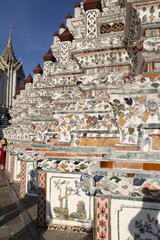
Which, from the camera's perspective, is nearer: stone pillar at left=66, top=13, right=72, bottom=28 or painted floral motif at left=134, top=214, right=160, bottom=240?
painted floral motif at left=134, top=214, right=160, bottom=240

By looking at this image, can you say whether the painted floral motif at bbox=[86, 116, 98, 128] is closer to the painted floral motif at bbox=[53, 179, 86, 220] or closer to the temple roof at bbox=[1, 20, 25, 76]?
the painted floral motif at bbox=[53, 179, 86, 220]

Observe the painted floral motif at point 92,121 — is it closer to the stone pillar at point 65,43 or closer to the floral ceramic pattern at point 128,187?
the floral ceramic pattern at point 128,187

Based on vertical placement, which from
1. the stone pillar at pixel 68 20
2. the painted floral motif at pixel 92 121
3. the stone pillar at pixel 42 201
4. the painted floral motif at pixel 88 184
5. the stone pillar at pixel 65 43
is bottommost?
the stone pillar at pixel 42 201

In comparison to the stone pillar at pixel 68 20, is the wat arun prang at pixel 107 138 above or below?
below

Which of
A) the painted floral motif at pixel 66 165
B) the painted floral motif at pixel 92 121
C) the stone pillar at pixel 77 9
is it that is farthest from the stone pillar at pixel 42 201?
the stone pillar at pixel 77 9

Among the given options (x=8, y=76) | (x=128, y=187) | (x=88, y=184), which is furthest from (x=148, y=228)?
(x=8, y=76)

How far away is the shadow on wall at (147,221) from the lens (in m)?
2.48

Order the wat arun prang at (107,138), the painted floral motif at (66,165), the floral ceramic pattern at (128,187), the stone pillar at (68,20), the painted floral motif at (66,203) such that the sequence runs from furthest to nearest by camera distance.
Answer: the stone pillar at (68,20), the painted floral motif at (66,203), the painted floral motif at (66,165), the wat arun prang at (107,138), the floral ceramic pattern at (128,187)

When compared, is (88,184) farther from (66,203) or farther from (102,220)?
(66,203)

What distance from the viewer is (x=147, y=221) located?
2529 mm

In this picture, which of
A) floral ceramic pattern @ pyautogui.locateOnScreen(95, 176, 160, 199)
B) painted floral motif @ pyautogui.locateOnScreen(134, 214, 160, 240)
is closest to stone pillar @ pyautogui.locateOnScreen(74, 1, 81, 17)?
floral ceramic pattern @ pyautogui.locateOnScreen(95, 176, 160, 199)

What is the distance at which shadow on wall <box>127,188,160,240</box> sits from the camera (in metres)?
2.48

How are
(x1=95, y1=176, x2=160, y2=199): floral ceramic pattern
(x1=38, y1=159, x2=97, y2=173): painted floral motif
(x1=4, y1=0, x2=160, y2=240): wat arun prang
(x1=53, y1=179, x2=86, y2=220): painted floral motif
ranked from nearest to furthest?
Result: (x1=95, y1=176, x2=160, y2=199): floral ceramic pattern, (x1=4, y1=0, x2=160, y2=240): wat arun prang, (x1=38, y1=159, x2=97, y2=173): painted floral motif, (x1=53, y1=179, x2=86, y2=220): painted floral motif

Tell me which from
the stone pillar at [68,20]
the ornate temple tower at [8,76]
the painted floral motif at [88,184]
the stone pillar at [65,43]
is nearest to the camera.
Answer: the painted floral motif at [88,184]
